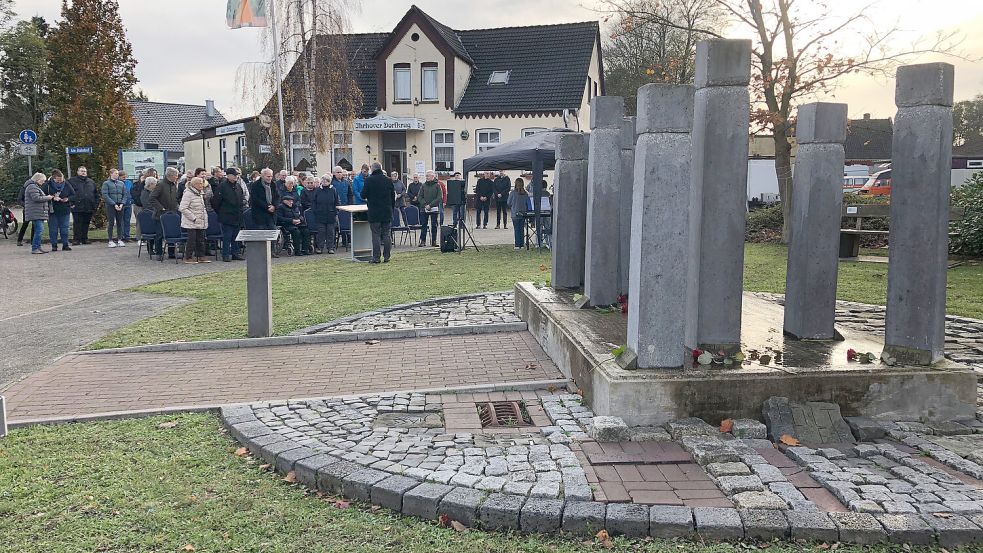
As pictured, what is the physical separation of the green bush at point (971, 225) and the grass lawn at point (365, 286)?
2.43 ft

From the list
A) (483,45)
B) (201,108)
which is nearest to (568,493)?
(483,45)

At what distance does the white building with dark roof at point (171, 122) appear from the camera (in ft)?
214

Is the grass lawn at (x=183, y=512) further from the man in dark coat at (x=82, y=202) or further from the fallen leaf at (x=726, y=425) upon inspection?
the man in dark coat at (x=82, y=202)

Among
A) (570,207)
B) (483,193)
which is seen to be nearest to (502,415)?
(570,207)

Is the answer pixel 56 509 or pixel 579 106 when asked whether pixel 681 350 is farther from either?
pixel 579 106

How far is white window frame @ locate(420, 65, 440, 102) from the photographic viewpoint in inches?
1545

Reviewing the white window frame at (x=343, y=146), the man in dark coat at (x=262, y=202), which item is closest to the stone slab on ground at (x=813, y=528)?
the man in dark coat at (x=262, y=202)

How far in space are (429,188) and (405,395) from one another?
1533 centimetres

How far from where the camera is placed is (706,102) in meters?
5.73

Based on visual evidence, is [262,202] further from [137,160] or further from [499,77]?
[499,77]

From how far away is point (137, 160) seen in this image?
89.1ft

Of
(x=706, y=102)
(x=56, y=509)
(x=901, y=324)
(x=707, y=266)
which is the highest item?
(x=706, y=102)

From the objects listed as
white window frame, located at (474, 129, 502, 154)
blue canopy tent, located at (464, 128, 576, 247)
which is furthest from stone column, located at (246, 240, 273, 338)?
white window frame, located at (474, 129, 502, 154)

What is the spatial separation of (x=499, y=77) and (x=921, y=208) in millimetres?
35335
